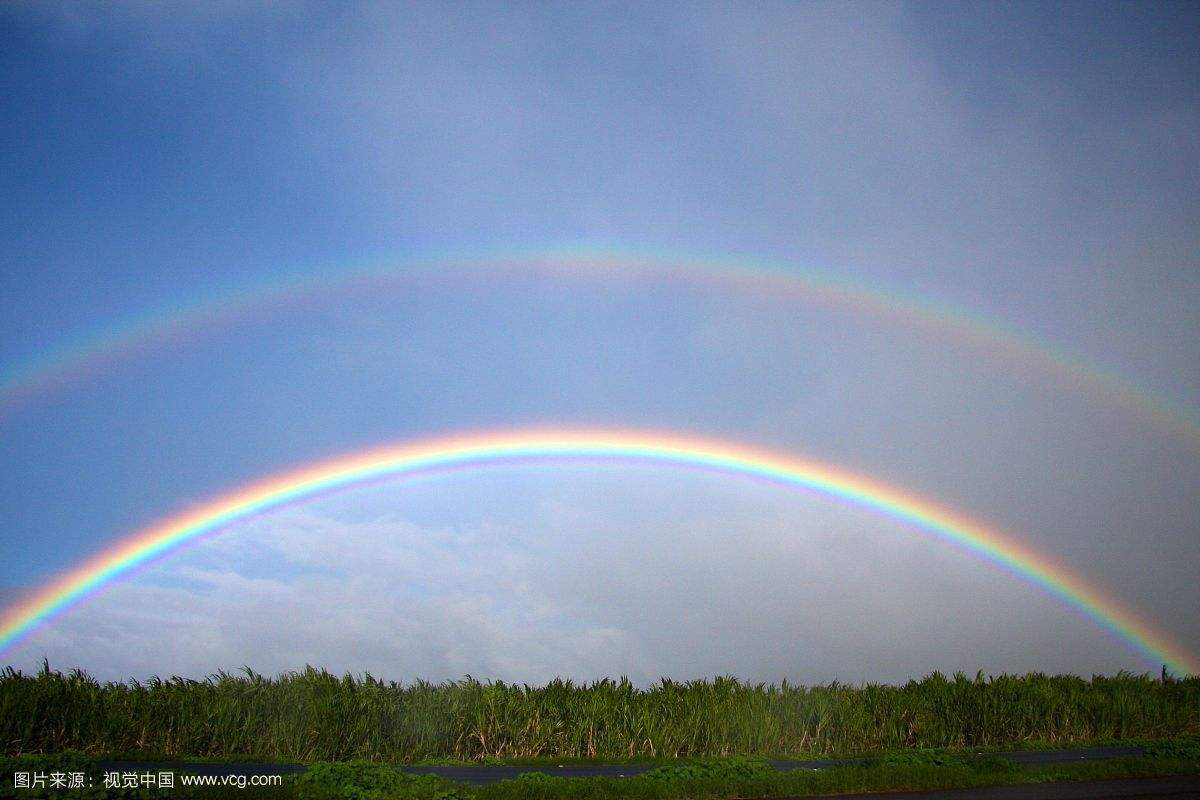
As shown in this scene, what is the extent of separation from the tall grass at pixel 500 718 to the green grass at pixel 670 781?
6.95 m

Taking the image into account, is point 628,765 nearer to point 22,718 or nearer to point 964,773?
point 964,773

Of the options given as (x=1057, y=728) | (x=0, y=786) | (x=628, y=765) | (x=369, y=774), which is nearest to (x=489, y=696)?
(x=628, y=765)

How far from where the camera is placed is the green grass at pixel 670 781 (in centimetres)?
1565

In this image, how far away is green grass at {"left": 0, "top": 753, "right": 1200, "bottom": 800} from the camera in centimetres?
1565

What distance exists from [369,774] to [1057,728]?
1122 inches

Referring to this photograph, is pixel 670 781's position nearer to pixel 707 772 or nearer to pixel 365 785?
pixel 707 772

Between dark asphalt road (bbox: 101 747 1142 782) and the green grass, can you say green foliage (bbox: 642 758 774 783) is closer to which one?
the green grass

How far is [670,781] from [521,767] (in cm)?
730

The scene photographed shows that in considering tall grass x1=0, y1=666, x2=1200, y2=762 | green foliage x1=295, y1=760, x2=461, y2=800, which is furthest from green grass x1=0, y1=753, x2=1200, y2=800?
tall grass x1=0, y1=666, x2=1200, y2=762

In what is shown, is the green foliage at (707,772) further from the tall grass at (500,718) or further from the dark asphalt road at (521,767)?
the tall grass at (500,718)

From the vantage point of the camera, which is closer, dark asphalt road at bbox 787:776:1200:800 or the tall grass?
dark asphalt road at bbox 787:776:1200:800

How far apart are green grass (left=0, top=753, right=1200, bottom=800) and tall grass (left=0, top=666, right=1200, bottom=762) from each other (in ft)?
22.8

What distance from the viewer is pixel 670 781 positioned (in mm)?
19625

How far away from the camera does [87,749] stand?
25234 mm
